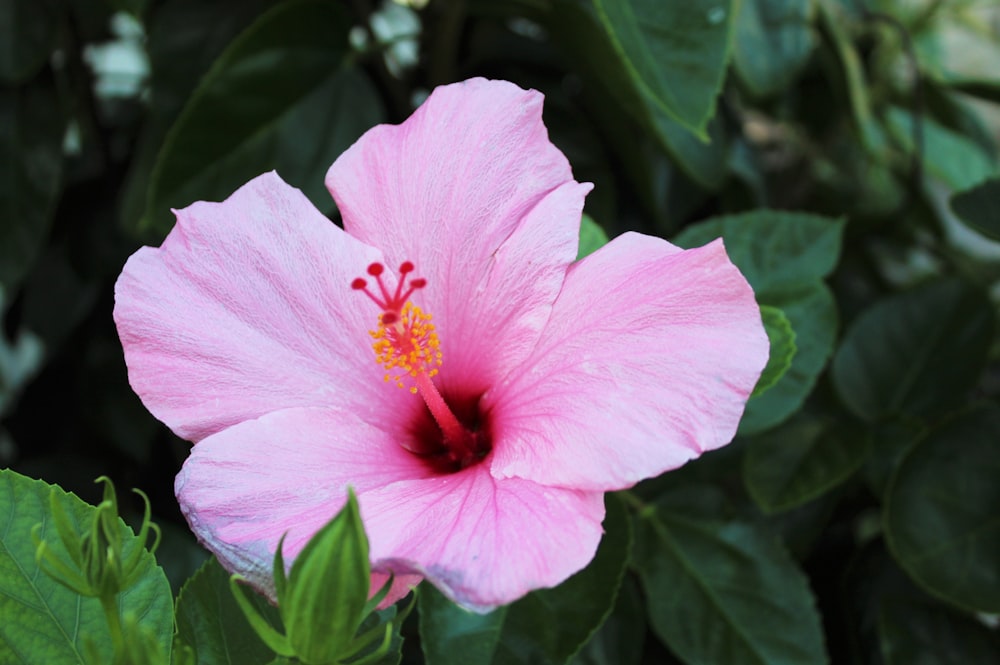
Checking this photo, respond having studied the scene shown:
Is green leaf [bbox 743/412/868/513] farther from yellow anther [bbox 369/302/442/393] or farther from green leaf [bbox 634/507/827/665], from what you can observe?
yellow anther [bbox 369/302/442/393]

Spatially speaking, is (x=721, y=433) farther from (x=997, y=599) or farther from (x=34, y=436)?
(x=34, y=436)

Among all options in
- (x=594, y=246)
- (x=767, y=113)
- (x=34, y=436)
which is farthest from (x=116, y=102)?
(x=594, y=246)

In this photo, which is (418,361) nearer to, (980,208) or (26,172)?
(980,208)

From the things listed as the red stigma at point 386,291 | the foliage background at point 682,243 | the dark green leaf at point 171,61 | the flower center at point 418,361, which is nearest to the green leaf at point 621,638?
the foliage background at point 682,243

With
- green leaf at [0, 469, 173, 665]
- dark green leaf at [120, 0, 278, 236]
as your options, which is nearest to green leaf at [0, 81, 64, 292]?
dark green leaf at [120, 0, 278, 236]

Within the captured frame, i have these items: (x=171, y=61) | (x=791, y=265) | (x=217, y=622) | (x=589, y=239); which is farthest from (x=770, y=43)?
(x=217, y=622)

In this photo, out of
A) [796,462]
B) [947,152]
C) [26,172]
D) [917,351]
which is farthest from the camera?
[947,152]
